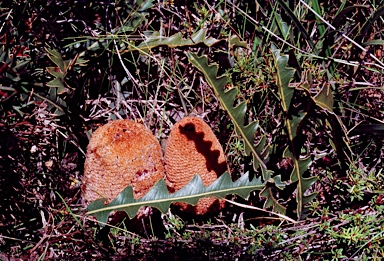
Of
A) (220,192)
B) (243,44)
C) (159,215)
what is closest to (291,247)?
(220,192)

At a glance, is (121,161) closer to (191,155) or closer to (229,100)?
(191,155)

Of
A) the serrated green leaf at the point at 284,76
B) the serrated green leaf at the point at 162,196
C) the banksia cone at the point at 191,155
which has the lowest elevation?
the serrated green leaf at the point at 162,196

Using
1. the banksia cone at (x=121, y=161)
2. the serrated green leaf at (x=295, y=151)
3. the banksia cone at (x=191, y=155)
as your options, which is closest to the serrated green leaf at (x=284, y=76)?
the serrated green leaf at (x=295, y=151)

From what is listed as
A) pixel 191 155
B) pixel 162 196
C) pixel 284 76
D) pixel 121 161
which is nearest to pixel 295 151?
pixel 284 76

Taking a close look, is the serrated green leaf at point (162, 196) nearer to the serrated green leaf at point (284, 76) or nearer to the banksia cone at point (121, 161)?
the banksia cone at point (121, 161)

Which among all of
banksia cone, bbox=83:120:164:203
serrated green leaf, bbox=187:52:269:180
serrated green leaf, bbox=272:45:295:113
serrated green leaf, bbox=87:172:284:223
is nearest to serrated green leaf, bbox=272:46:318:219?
serrated green leaf, bbox=272:45:295:113

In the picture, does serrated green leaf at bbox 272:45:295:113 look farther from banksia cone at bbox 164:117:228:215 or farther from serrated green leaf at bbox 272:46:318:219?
banksia cone at bbox 164:117:228:215

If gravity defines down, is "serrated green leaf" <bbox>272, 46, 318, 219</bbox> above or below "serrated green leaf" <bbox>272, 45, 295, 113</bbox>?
below
